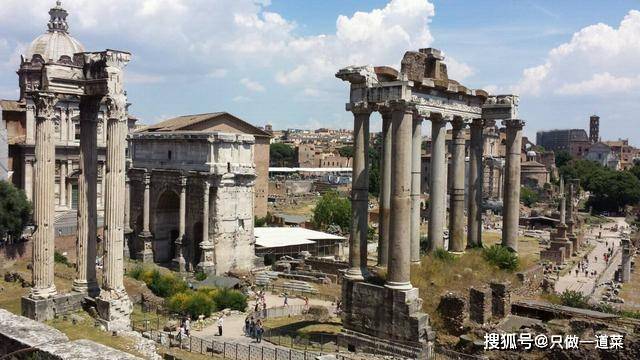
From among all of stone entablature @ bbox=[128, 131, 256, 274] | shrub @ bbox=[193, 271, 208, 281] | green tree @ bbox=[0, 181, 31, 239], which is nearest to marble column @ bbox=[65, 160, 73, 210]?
stone entablature @ bbox=[128, 131, 256, 274]

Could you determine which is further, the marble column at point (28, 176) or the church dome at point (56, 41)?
the church dome at point (56, 41)

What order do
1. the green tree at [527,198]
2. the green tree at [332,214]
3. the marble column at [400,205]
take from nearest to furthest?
the marble column at [400,205] < the green tree at [332,214] < the green tree at [527,198]

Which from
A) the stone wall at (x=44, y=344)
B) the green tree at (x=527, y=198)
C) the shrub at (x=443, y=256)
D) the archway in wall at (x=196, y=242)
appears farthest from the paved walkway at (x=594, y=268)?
the stone wall at (x=44, y=344)

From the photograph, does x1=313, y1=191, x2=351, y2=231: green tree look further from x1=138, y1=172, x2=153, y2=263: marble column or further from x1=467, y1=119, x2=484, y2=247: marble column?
x1=467, y1=119, x2=484, y2=247: marble column

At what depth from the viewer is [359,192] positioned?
57.2 feet

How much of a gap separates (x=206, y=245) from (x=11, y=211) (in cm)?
1077

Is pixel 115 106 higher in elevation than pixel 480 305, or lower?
higher

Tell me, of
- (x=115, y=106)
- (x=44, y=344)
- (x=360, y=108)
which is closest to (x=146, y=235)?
(x=115, y=106)

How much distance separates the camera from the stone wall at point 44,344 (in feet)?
26.2

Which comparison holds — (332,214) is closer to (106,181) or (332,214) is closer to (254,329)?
(254,329)

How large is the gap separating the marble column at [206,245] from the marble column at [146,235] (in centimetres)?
520

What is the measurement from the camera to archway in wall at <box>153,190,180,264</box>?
3884 centimetres

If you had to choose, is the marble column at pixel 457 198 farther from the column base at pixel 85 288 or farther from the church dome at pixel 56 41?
the church dome at pixel 56 41

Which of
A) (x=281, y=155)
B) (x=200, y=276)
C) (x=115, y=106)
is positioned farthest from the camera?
(x=281, y=155)
